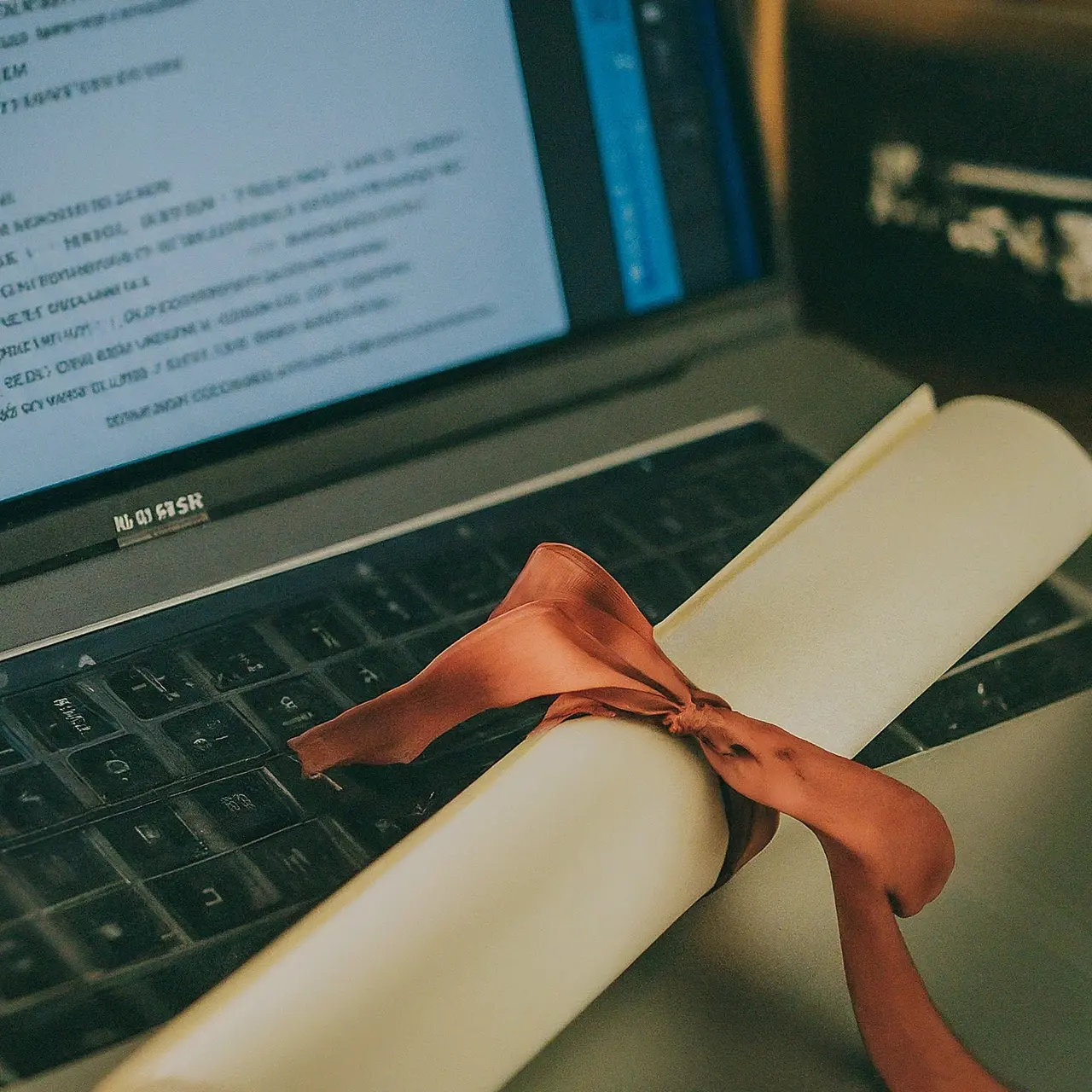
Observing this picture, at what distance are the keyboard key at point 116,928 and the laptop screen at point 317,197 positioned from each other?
0.55 ft

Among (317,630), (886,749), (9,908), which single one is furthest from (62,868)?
(886,749)

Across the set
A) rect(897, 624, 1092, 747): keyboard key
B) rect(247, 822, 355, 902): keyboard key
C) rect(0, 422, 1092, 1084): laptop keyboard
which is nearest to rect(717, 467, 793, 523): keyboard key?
rect(0, 422, 1092, 1084): laptop keyboard

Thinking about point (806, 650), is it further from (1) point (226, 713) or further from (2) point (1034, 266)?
(2) point (1034, 266)

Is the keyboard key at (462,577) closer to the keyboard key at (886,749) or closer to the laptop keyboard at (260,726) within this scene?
the laptop keyboard at (260,726)

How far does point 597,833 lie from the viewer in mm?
Result: 258

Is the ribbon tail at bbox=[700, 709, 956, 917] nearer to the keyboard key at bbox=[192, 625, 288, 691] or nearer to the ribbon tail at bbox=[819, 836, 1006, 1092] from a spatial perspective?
the ribbon tail at bbox=[819, 836, 1006, 1092]

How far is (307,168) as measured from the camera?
442mm

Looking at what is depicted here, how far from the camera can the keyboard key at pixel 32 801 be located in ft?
1.08

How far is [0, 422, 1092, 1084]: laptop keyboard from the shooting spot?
0.97ft

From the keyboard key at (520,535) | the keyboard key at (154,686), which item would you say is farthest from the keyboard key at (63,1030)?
the keyboard key at (520,535)

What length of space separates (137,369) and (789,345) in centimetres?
28

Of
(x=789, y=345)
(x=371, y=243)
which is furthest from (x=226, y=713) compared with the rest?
(x=789, y=345)

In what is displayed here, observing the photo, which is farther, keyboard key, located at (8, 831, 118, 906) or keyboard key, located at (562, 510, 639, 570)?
keyboard key, located at (562, 510, 639, 570)

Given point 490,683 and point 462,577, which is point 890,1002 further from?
point 462,577
